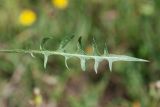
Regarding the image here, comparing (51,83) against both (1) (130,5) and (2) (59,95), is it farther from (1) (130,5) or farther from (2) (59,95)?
(1) (130,5)

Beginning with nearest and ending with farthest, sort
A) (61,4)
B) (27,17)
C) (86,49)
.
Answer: (86,49) → (27,17) → (61,4)

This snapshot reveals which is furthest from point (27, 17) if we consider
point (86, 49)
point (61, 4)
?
point (86, 49)

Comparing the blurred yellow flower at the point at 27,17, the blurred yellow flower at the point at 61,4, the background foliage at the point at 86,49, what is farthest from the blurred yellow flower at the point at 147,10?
the blurred yellow flower at the point at 27,17

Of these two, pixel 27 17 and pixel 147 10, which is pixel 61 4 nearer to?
pixel 27 17

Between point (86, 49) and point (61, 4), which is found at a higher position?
point (61, 4)

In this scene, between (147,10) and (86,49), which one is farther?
(147,10)

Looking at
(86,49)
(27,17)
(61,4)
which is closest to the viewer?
(86,49)

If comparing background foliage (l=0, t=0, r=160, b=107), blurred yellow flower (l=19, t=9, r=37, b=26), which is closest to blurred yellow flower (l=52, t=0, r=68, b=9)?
background foliage (l=0, t=0, r=160, b=107)

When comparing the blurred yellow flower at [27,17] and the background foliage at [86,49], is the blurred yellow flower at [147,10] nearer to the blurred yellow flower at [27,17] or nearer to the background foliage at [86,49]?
the background foliage at [86,49]

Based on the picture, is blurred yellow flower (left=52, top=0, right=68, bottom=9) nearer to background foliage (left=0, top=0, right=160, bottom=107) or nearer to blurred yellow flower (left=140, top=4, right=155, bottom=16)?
background foliage (left=0, top=0, right=160, bottom=107)
